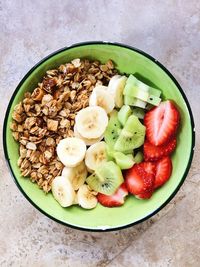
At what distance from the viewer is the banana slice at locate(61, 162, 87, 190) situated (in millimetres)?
1068

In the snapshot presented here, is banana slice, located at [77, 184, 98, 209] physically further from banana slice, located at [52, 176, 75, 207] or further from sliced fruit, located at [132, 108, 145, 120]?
sliced fruit, located at [132, 108, 145, 120]

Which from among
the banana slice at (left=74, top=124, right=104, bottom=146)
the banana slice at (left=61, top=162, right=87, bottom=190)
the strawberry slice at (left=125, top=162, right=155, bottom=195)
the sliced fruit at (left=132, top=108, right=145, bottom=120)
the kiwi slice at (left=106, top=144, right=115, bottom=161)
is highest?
the sliced fruit at (left=132, top=108, right=145, bottom=120)

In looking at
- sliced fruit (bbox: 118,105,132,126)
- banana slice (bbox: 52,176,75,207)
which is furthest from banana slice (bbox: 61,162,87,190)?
sliced fruit (bbox: 118,105,132,126)

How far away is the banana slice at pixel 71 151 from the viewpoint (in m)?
1.05

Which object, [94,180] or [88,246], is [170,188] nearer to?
[94,180]

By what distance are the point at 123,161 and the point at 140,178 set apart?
45 millimetres

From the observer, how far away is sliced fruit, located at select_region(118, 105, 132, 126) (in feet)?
3.45

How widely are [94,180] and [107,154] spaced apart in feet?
0.18

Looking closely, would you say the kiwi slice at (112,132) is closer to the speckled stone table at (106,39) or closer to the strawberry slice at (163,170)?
the strawberry slice at (163,170)

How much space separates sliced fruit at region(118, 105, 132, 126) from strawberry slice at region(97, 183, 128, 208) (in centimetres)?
12

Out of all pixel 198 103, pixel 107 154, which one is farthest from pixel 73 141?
pixel 198 103

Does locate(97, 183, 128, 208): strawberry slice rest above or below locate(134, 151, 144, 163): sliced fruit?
below

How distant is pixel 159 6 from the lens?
3.92ft

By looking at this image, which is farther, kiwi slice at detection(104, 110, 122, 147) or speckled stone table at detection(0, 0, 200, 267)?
speckled stone table at detection(0, 0, 200, 267)
